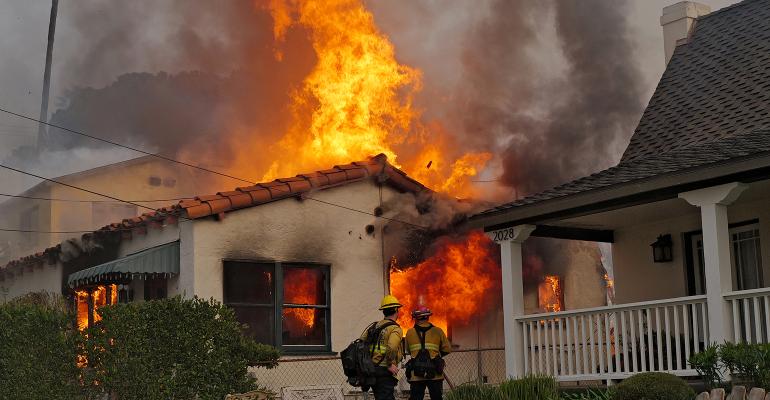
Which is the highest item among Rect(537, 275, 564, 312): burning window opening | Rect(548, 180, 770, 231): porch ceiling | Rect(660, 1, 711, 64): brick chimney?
Rect(660, 1, 711, 64): brick chimney

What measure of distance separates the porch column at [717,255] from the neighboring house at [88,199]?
57.5ft

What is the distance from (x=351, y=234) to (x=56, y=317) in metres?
5.52

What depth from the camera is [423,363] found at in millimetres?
11555

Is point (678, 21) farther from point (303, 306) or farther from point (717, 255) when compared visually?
point (303, 306)

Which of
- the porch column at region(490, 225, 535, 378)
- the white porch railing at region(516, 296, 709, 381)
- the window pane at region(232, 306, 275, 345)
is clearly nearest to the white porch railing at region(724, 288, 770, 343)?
the white porch railing at region(516, 296, 709, 381)

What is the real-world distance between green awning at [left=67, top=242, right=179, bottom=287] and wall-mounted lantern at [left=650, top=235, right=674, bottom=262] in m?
7.16

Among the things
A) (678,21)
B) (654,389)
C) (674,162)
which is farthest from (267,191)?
(654,389)

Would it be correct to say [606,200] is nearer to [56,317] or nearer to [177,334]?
[177,334]

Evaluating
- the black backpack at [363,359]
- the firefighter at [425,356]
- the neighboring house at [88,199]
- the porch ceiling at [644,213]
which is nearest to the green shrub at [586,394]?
the firefighter at [425,356]

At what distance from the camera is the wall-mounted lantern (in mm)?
15227

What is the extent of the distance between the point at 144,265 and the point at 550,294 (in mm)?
7534

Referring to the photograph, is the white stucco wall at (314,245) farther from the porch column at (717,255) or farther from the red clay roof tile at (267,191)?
the porch column at (717,255)

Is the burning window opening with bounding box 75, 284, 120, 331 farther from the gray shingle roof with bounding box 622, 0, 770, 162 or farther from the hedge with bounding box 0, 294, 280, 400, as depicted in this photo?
the gray shingle roof with bounding box 622, 0, 770, 162

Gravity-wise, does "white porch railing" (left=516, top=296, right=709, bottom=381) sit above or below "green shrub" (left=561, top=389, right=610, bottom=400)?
above
